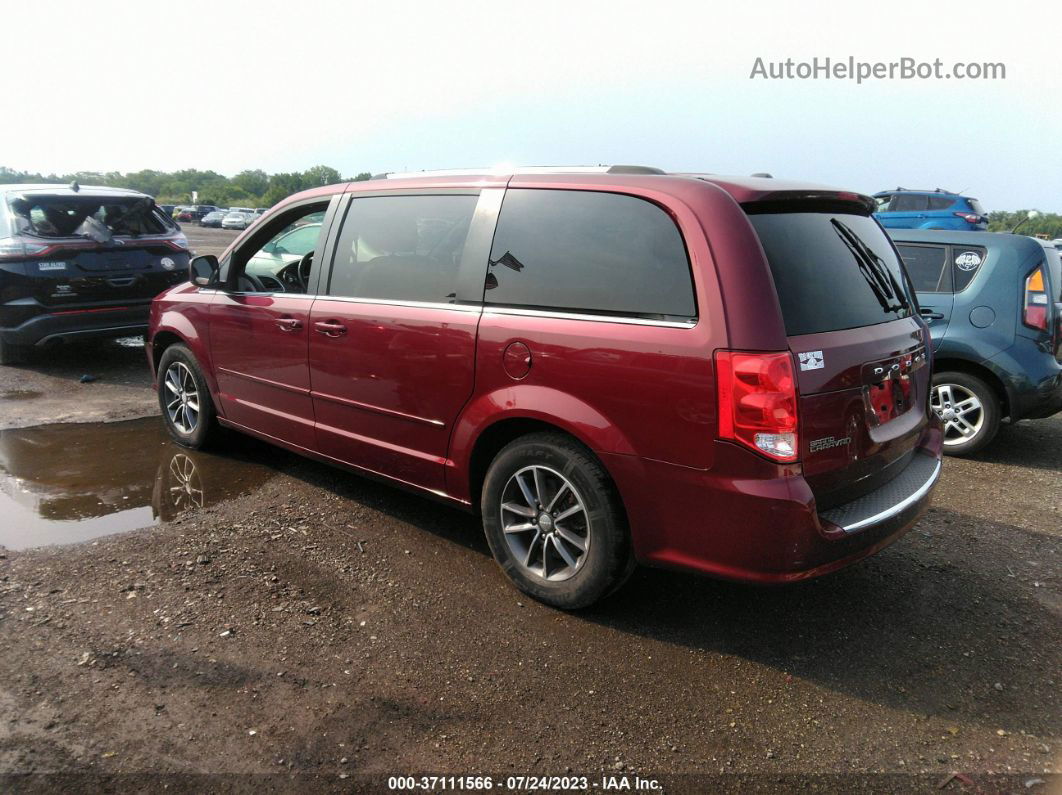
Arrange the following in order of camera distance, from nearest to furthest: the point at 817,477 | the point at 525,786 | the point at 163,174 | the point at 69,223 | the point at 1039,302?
1. the point at 525,786
2. the point at 817,477
3. the point at 1039,302
4. the point at 69,223
5. the point at 163,174

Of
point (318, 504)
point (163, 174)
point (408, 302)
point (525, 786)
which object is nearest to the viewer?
point (525, 786)

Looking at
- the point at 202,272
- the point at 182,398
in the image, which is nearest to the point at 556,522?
the point at 202,272

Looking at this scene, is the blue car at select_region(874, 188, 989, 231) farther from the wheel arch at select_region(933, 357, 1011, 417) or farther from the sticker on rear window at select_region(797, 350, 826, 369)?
the sticker on rear window at select_region(797, 350, 826, 369)

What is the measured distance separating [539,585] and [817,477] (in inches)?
50.9

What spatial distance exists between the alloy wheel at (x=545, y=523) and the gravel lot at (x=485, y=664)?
0.21 metres

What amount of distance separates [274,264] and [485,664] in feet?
10.6

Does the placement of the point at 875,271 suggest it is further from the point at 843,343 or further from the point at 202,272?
the point at 202,272

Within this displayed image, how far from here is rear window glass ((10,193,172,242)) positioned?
7.50 m

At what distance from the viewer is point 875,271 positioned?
3467 millimetres

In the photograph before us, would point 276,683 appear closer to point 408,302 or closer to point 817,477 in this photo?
point 408,302

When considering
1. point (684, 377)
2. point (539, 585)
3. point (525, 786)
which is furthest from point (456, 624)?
point (684, 377)

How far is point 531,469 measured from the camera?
340cm

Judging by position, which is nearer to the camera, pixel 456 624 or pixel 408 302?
pixel 456 624

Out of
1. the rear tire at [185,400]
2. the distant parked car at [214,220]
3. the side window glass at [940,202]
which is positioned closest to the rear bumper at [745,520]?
the rear tire at [185,400]
